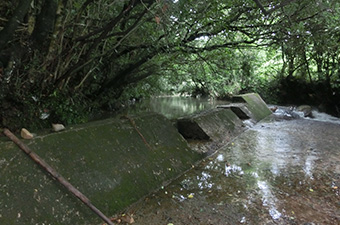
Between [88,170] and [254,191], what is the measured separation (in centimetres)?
205

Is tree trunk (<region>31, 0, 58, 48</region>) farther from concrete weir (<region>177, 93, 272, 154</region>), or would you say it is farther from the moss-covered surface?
the moss-covered surface

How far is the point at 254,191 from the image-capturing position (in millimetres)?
3166

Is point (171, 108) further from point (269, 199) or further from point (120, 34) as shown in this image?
point (269, 199)

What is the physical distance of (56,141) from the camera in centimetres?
268

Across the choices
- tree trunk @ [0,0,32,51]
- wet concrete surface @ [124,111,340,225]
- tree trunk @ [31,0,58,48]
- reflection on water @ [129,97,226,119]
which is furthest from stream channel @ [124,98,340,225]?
reflection on water @ [129,97,226,119]

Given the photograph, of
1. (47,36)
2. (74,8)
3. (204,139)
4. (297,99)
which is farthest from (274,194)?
(297,99)

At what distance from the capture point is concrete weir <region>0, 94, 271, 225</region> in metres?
2.13

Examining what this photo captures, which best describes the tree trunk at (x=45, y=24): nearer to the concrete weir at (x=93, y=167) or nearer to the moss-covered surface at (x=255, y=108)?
the concrete weir at (x=93, y=167)

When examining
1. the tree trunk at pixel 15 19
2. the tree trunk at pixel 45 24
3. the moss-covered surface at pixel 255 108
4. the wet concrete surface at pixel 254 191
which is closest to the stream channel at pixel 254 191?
the wet concrete surface at pixel 254 191

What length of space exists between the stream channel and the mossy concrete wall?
0.78 feet

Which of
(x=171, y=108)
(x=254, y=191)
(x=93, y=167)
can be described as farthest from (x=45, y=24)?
(x=171, y=108)

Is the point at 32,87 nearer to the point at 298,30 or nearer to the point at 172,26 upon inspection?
the point at 172,26

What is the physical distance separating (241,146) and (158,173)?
8.89 ft

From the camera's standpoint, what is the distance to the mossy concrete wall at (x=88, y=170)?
2121 millimetres
